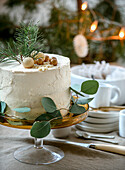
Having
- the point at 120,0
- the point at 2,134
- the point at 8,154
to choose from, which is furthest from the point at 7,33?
the point at 8,154

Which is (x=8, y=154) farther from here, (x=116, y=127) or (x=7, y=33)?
(x=7, y=33)

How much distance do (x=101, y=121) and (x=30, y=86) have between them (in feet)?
1.25

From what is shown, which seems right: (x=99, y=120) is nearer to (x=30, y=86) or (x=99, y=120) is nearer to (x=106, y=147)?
(x=106, y=147)

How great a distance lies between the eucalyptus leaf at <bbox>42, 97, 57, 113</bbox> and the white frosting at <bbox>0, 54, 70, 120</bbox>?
2 cm

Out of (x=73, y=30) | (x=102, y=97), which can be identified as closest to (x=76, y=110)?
(x=102, y=97)

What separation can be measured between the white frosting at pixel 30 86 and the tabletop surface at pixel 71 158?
157 millimetres

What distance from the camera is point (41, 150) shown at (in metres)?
0.86

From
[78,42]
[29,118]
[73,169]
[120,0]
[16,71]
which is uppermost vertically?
[120,0]

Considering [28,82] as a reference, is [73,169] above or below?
below

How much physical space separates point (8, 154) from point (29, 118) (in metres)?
0.19

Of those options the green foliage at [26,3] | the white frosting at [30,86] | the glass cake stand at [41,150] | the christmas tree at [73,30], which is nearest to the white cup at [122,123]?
the glass cake stand at [41,150]

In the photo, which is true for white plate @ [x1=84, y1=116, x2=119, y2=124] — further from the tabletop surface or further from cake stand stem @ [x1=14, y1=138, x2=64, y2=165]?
cake stand stem @ [x1=14, y1=138, x2=64, y2=165]

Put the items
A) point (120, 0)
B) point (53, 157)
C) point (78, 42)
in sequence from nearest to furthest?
point (53, 157) → point (78, 42) → point (120, 0)

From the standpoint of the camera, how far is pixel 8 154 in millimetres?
839
